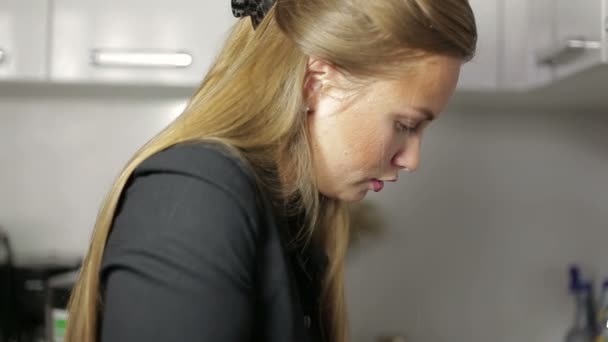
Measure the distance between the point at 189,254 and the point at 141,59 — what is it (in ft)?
2.47

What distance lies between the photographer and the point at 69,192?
4.98ft

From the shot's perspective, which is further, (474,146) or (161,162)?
(474,146)

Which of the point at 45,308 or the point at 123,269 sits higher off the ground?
the point at 123,269

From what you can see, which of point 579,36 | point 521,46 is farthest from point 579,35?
point 521,46

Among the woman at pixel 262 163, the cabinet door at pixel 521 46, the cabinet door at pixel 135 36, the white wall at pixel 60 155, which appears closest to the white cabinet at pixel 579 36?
the cabinet door at pixel 521 46

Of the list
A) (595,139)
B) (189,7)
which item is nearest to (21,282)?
(189,7)

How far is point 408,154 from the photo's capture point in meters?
0.75

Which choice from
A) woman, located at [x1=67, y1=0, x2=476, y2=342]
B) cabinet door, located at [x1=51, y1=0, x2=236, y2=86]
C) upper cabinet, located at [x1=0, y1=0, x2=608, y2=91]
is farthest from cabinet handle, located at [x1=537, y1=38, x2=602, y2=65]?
cabinet door, located at [x1=51, y1=0, x2=236, y2=86]

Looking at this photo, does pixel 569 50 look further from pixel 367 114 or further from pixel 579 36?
pixel 367 114

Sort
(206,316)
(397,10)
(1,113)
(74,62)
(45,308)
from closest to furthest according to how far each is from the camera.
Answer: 1. (206,316)
2. (397,10)
3. (74,62)
4. (45,308)
5. (1,113)

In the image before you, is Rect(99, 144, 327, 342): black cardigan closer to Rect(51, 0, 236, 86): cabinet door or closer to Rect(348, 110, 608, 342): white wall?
Rect(51, 0, 236, 86): cabinet door

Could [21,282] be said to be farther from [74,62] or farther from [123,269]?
[123,269]

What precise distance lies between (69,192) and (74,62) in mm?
381

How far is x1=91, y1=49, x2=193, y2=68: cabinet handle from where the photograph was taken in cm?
122
